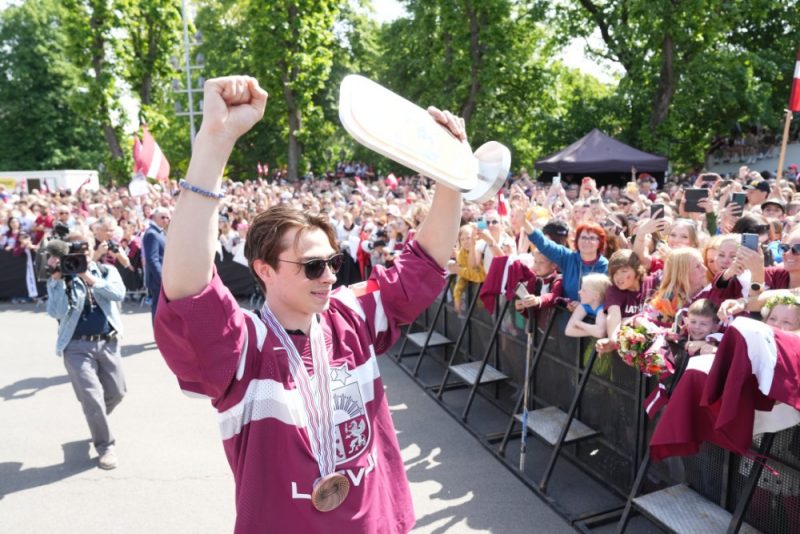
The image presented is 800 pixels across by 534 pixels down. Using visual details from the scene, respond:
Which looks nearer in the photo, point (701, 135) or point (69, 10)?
point (69, 10)

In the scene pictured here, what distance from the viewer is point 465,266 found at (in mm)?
7234

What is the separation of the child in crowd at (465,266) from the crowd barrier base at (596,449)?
383 mm

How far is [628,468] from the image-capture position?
468 centimetres

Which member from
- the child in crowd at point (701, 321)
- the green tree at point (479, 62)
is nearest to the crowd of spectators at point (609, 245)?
the child in crowd at point (701, 321)

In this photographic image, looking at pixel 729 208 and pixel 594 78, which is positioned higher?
pixel 594 78

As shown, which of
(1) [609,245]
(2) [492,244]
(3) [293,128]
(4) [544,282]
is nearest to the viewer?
(1) [609,245]

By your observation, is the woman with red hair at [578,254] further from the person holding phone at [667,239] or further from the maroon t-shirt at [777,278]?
the maroon t-shirt at [777,278]

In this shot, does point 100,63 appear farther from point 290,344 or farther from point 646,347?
point 290,344

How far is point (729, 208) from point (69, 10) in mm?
24618

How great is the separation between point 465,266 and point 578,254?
70.1 inches

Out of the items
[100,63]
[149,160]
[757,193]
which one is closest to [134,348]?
[757,193]

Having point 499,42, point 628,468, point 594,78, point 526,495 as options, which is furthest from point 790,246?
point 594,78

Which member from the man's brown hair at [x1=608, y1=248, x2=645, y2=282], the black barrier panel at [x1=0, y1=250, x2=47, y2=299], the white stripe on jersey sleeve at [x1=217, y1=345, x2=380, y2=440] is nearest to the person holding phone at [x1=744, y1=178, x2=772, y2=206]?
the man's brown hair at [x1=608, y1=248, x2=645, y2=282]

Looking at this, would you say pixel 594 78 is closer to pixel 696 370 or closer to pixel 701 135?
pixel 701 135
